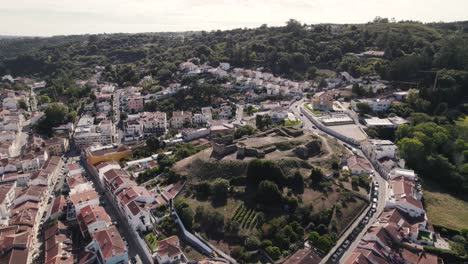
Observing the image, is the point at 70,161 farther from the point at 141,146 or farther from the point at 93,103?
the point at 93,103

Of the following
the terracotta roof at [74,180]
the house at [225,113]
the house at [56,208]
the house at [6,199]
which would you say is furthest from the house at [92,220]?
the house at [225,113]

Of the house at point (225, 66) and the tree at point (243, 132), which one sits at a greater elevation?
the house at point (225, 66)

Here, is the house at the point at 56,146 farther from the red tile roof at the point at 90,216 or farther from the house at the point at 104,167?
the red tile roof at the point at 90,216

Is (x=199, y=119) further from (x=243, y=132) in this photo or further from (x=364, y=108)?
(x=364, y=108)

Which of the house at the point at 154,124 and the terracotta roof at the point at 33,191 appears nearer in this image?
the terracotta roof at the point at 33,191

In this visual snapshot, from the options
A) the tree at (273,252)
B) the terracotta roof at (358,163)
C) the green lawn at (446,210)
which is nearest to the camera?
the tree at (273,252)

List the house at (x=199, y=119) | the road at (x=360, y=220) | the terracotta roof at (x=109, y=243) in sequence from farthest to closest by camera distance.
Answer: the house at (x=199, y=119)
the road at (x=360, y=220)
the terracotta roof at (x=109, y=243)

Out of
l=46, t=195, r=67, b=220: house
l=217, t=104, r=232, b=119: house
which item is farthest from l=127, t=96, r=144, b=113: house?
l=46, t=195, r=67, b=220: house
